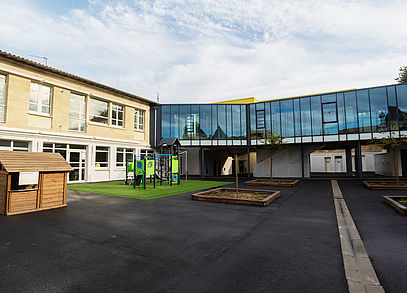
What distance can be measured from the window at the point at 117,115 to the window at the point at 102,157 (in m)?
2.98

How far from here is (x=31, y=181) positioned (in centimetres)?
770

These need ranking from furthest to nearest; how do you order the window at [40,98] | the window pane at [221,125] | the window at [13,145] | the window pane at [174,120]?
1. the window pane at [221,125]
2. the window pane at [174,120]
3. the window at [40,98]
4. the window at [13,145]

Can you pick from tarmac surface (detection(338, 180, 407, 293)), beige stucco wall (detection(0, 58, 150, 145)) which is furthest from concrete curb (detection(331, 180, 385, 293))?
beige stucco wall (detection(0, 58, 150, 145))

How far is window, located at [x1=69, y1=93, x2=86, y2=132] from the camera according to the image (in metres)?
17.4

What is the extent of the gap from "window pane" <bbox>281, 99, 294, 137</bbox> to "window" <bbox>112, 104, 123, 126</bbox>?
17.1 meters

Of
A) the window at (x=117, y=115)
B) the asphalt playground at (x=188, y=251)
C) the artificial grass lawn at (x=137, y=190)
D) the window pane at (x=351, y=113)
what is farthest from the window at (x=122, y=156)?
the window pane at (x=351, y=113)

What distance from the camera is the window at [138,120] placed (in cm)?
2375

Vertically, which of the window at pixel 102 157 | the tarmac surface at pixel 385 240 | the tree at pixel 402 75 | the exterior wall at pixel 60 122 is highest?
the tree at pixel 402 75

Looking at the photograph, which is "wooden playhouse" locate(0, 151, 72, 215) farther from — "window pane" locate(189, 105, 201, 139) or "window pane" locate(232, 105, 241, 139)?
"window pane" locate(232, 105, 241, 139)

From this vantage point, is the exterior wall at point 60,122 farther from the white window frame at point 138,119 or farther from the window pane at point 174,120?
the window pane at point 174,120

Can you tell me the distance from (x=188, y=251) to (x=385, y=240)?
164 inches

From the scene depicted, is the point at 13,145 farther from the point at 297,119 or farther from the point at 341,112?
the point at 341,112

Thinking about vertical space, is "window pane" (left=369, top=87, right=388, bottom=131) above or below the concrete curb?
above

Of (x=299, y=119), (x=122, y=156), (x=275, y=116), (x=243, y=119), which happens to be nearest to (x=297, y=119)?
(x=299, y=119)
